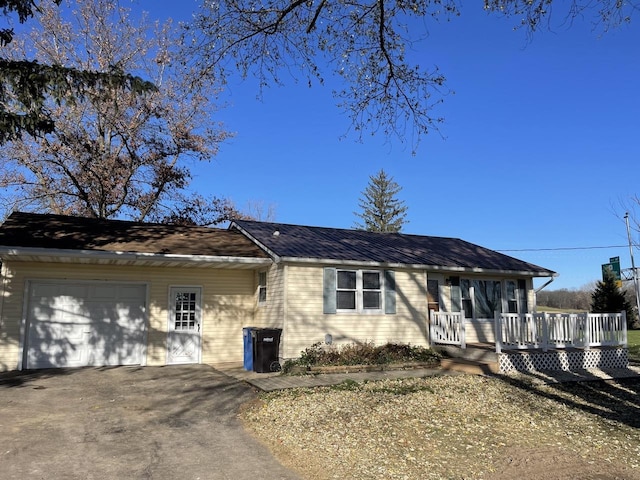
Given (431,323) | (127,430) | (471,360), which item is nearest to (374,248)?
(431,323)

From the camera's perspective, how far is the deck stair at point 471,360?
1141 cm

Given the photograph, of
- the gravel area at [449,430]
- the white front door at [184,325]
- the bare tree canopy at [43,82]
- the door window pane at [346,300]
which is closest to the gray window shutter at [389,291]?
the door window pane at [346,300]

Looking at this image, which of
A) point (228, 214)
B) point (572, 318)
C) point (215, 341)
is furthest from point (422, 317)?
point (228, 214)

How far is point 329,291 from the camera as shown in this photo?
1261 cm

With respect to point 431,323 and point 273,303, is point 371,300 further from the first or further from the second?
point 273,303

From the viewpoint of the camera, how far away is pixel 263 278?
1355 centimetres

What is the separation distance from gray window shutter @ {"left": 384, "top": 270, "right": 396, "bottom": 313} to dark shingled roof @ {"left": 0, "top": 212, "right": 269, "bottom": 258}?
3.46 metres

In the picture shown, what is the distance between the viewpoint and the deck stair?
37.4 feet

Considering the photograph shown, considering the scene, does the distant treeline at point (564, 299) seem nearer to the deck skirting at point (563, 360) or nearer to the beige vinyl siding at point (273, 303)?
the deck skirting at point (563, 360)

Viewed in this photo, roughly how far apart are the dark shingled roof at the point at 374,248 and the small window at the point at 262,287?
1.02 metres

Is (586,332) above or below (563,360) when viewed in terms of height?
above

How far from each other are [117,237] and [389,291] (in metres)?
7.44

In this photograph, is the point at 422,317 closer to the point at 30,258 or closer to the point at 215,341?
the point at 215,341

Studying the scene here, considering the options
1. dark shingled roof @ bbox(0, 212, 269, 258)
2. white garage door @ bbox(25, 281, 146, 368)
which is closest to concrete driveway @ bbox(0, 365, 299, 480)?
white garage door @ bbox(25, 281, 146, 368)
